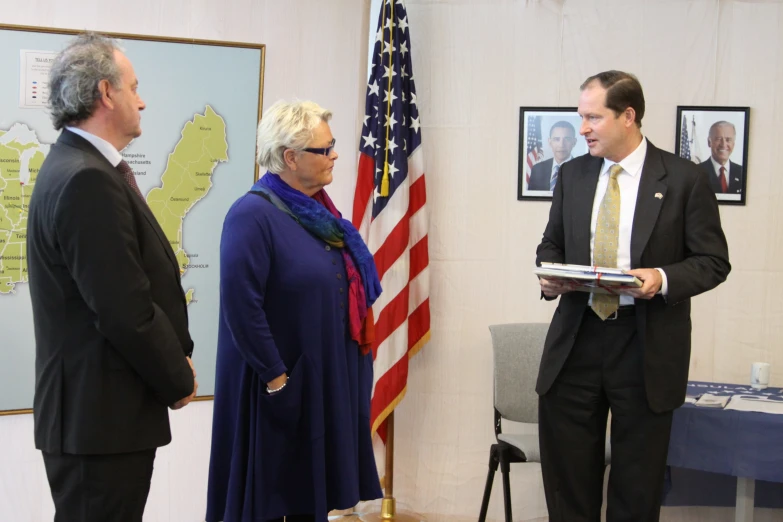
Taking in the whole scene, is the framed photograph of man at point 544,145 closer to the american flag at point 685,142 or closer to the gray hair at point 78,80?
the american flag at point 685,142

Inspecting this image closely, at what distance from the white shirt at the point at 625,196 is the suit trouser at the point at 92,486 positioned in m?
1.49

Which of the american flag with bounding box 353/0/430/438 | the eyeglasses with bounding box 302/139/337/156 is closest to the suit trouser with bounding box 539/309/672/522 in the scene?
the eyeglasses with bounding box 302/139/337/156

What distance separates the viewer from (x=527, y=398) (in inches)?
138

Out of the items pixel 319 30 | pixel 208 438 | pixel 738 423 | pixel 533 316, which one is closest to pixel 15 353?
pixel 208 438

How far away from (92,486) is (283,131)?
1119 mm

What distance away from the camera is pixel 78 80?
1.80 metres

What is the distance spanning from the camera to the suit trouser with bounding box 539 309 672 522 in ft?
8.19

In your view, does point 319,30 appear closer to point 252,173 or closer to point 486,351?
point 252,173

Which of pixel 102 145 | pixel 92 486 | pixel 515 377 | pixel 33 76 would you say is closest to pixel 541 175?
pixel 515 377

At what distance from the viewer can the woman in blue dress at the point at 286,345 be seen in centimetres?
224

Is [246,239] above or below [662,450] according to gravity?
above

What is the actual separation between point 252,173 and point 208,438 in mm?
1270

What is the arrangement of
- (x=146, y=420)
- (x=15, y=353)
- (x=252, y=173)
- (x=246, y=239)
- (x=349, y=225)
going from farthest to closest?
1. (x=252, y=173)
2. (x=15, y=353)
3. (x=349, y=225)
4. (x=246, y=239)
5. (x=146, y=420)

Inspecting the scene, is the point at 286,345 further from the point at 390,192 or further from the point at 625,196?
the point at 390,192
